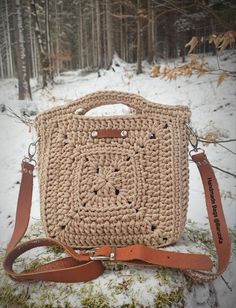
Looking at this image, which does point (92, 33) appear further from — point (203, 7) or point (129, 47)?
point (203, 7)

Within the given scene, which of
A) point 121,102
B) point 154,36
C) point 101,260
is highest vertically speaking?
point 154,36

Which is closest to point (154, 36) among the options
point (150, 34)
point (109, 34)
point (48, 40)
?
point (150, 34)

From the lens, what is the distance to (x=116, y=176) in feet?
1.87

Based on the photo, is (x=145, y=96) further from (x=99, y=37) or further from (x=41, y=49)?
(x=41, y=49)

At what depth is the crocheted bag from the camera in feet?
1.85

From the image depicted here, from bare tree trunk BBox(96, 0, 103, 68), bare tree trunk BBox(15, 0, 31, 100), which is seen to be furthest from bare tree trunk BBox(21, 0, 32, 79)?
bare tree trunk BBox(96, 0, 103, 68)

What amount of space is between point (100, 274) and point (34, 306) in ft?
0.38

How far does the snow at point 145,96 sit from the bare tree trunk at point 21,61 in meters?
0.02

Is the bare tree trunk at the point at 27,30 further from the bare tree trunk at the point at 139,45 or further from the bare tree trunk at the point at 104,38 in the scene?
the bare tree trunk at the point at 139,45

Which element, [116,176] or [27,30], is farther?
[27,30]

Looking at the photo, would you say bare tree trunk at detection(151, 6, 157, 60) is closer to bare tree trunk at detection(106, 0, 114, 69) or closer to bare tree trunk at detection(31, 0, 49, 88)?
bare tree trunk at detection(106, 0, 114, 69)

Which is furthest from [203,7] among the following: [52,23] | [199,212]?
[199,212]

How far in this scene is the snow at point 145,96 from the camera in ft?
2.90

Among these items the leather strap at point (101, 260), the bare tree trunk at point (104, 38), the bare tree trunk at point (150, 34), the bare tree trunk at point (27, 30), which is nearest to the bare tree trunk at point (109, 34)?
the bare tree trunk at point (104, 38)
